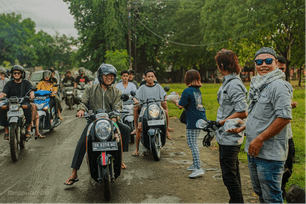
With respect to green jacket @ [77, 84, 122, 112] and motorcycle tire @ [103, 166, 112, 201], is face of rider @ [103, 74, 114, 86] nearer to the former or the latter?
green jacket @ [77, 84, 122, 112]

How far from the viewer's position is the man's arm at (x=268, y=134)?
9.62 feet

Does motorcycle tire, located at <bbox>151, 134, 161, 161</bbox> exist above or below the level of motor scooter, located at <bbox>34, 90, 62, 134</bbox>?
below

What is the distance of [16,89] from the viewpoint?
7531mm

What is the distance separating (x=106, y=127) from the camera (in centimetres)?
454

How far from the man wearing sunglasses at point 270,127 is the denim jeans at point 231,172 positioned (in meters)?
0.52

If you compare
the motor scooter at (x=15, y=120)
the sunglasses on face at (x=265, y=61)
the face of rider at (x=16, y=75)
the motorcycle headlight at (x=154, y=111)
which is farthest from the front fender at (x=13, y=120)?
the sunglasses on face at (x=265, y=61)

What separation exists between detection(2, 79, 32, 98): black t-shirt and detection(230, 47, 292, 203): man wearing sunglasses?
5.96 m

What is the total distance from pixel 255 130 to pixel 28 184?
385 centimetres

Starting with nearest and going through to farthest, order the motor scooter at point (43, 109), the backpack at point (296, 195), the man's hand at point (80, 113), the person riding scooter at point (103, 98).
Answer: the backpack at point (296, 195) < the man's hand at point (80, 113) < the person riding scooter at point (103, 98) < the motor scooter at point (43, 109)

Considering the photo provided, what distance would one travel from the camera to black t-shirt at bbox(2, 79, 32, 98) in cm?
749

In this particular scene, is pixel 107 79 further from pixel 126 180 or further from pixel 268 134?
pixel 268 134

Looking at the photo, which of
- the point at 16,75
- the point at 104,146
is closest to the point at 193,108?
the point at 104,146

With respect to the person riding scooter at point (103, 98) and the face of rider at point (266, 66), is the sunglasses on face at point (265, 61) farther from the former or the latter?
the person riding scooter at point (103, 98)

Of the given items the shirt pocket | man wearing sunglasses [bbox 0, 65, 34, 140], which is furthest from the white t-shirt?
the shirt pocket
